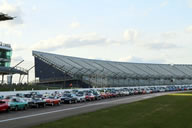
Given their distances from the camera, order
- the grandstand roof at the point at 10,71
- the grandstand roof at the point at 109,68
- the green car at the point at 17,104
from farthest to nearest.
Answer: the grandstand roof at the point at 109,68 → the grandstand roof at the point at 10,71 → the green car at the point at 17,104

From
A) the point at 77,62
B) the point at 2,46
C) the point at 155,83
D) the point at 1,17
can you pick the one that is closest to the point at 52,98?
the point at 1,17

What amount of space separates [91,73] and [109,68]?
26.1m

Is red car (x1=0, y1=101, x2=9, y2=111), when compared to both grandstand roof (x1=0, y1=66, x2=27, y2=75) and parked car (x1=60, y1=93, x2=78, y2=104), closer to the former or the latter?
parked car (x1=60, y1=93, x2=78, y2=104)

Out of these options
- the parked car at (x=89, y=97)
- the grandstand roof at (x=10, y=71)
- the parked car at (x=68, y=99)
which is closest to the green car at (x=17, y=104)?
the parked car at (x=68, y=99)

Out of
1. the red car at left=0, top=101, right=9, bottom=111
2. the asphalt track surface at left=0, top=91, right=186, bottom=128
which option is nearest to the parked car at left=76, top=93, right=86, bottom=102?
the asphalt track surface at left=0, top=91, right=186, bottom=128

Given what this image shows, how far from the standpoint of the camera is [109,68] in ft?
414

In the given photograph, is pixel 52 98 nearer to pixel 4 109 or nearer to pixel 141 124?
pixel 4 109

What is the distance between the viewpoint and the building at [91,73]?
9606cm

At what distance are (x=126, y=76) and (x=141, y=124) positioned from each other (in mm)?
90489

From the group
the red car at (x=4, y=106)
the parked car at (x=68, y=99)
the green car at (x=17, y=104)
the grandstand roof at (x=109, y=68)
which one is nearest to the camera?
the red car at (x=4, y=106)

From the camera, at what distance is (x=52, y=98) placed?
1401 inches

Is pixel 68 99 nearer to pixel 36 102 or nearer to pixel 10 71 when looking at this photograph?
pixel 36 102

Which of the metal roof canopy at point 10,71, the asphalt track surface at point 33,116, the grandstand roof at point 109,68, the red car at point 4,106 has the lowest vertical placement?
the asphalt track surface at point 33,116

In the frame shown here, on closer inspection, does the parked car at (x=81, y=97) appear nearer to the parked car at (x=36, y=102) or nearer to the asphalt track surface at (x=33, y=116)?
the parked car at (x=36, y=102)
